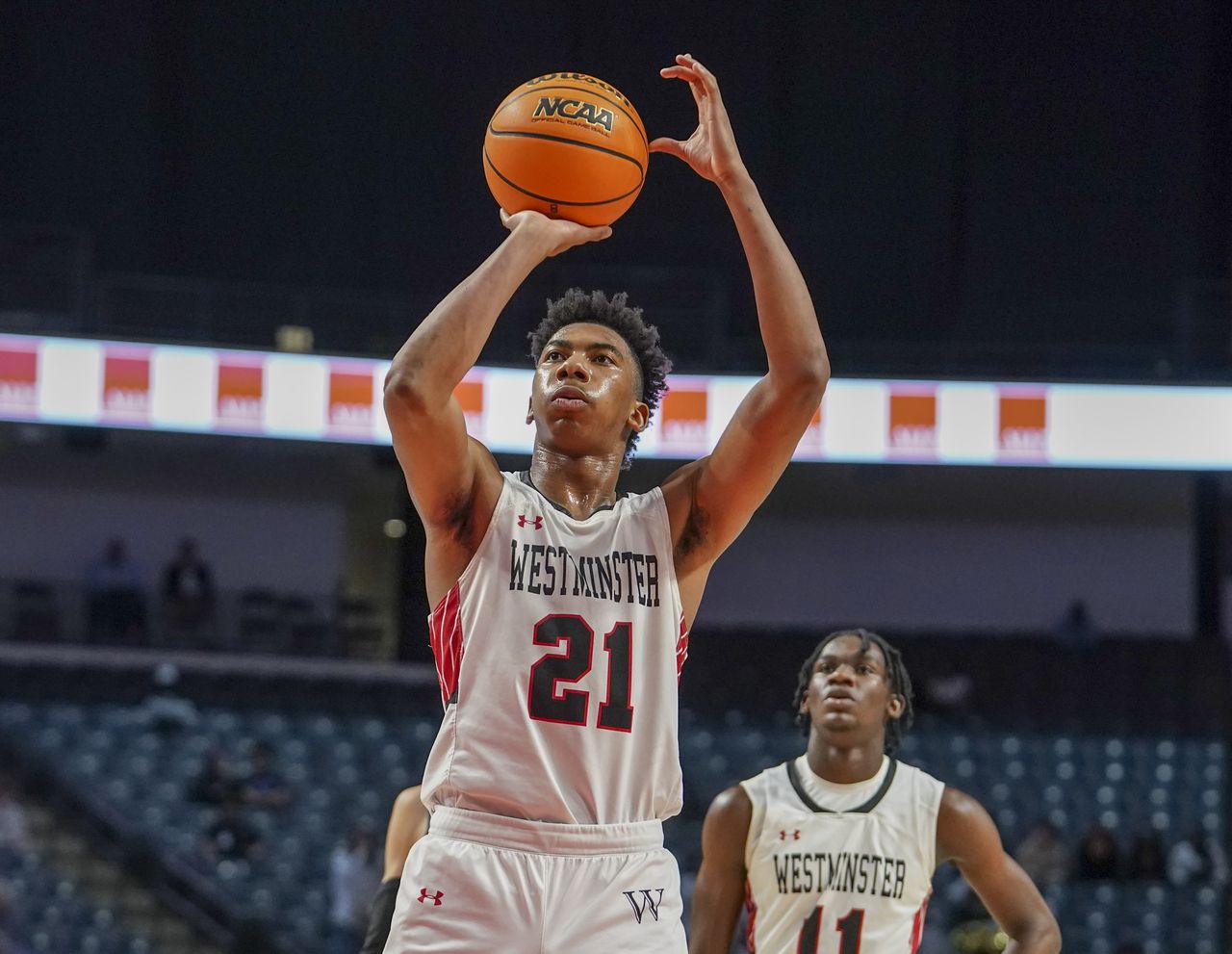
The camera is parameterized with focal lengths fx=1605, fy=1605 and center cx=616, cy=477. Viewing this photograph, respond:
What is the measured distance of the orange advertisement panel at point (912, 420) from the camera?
45.6ft

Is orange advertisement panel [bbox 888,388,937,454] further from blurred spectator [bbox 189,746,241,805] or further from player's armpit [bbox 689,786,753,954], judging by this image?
player's armpit [bbox 689,786,753,954]

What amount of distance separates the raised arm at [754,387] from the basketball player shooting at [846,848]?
153cm

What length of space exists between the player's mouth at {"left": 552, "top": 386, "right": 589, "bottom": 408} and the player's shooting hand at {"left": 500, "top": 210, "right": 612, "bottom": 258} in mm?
261

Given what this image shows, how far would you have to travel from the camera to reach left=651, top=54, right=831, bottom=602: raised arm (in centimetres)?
304

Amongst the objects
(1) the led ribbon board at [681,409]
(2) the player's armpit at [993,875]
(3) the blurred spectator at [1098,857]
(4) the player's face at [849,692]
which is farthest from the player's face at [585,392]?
(1) the led ribbon board at [681,409]

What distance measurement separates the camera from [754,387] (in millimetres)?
2963

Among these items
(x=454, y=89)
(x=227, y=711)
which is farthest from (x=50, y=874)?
(x=454, y=89)

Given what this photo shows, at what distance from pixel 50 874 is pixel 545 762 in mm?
10328

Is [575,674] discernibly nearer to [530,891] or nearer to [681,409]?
[530,891]

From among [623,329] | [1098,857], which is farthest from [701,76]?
[1098,857]

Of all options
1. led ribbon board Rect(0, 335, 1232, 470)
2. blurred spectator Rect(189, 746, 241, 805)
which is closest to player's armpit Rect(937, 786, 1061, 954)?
blurred spectator Rect(189, 746, 241, 805)

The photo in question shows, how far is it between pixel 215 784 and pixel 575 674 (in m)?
10.0

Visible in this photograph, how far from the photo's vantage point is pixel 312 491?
17000 millimetres

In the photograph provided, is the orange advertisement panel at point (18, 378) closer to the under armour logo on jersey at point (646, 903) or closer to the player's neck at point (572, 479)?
the player's neck at point (572, 479)
